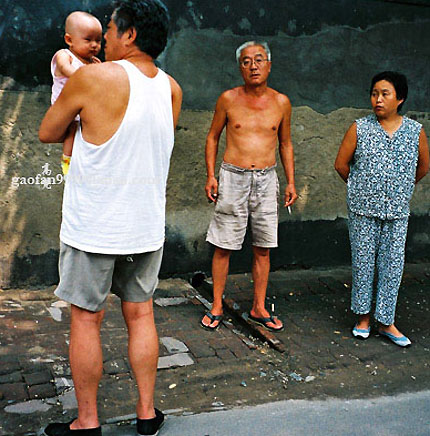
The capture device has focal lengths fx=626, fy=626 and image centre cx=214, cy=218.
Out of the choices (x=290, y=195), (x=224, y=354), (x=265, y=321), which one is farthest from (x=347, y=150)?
(x=224, y=354)

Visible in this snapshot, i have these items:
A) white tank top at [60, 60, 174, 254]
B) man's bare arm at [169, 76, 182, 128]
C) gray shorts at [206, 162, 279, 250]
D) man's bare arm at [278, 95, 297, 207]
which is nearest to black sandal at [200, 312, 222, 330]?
gray shorts at [206, 162, 279, 250]

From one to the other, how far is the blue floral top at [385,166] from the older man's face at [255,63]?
0.80 meters

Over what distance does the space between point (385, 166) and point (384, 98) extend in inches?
18.9

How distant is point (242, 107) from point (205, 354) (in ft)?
6.00

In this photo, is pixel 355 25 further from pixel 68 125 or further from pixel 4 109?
pixel 68 125

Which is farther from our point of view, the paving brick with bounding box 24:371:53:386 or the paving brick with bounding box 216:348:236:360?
the paving brick with bounding box 216:348:236:360

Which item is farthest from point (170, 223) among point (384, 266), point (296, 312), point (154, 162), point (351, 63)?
point (154, 162)

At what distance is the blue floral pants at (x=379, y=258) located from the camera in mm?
4617

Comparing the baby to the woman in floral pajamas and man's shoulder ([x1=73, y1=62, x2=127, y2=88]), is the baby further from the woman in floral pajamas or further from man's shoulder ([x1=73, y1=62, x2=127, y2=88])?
the woman in floral pajamas

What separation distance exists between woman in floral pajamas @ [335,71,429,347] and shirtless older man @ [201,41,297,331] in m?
0.53

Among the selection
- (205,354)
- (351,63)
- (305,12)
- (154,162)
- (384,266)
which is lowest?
(205,354)

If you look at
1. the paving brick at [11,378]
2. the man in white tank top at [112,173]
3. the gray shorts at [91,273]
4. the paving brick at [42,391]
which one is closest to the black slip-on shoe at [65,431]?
the man in white tank top at [112,173]

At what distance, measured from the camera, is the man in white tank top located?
8.83ft

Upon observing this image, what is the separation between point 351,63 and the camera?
613 centimetres
